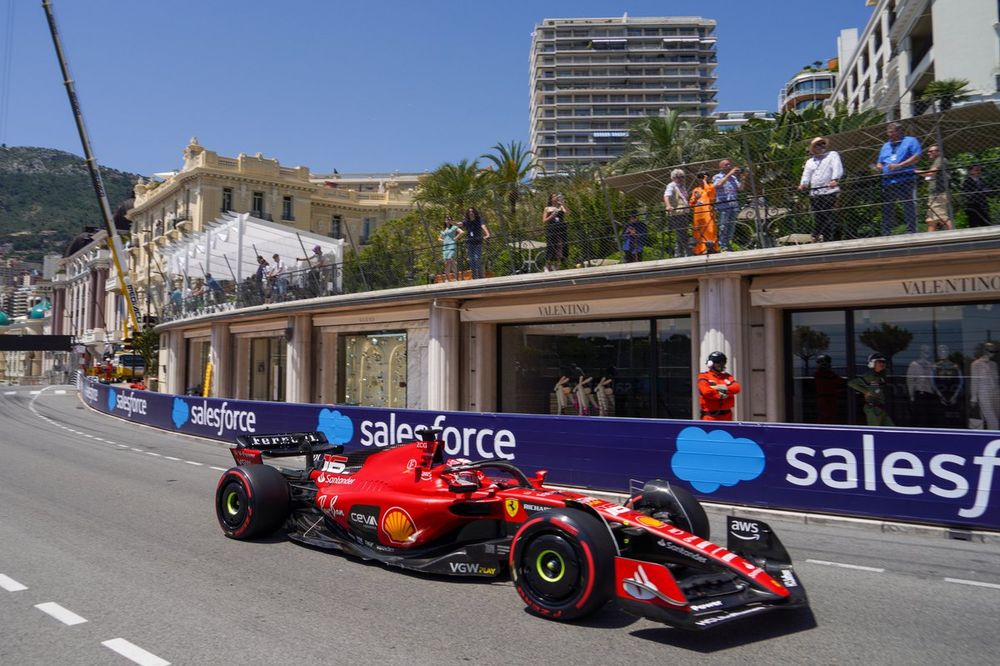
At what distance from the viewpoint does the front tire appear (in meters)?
5.06

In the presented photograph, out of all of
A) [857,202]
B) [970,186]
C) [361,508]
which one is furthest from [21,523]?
[970,186]

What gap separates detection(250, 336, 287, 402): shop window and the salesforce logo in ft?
70.3

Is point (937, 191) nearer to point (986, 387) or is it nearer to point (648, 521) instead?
point (986, 387)

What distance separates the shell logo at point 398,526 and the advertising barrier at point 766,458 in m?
5.00

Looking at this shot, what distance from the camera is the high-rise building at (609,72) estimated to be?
125 metres

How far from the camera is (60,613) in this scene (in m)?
5.44

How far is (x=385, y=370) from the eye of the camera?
75.0 ft

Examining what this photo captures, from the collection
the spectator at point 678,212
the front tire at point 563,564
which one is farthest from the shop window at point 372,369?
the front tire at point 563,564

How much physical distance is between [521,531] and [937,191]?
31.6 ft

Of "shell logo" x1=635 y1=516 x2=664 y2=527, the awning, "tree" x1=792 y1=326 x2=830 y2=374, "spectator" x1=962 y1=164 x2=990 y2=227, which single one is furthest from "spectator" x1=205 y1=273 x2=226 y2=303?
"shell logo" x1=635 y1=516 x2=664 y2=527

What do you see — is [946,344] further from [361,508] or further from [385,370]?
[385,370]

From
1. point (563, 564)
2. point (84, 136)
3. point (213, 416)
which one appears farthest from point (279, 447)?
point (84, 136)

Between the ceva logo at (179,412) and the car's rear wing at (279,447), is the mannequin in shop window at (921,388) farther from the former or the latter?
the ceva logo at (179,412)

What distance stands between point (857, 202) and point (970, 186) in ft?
5.18
